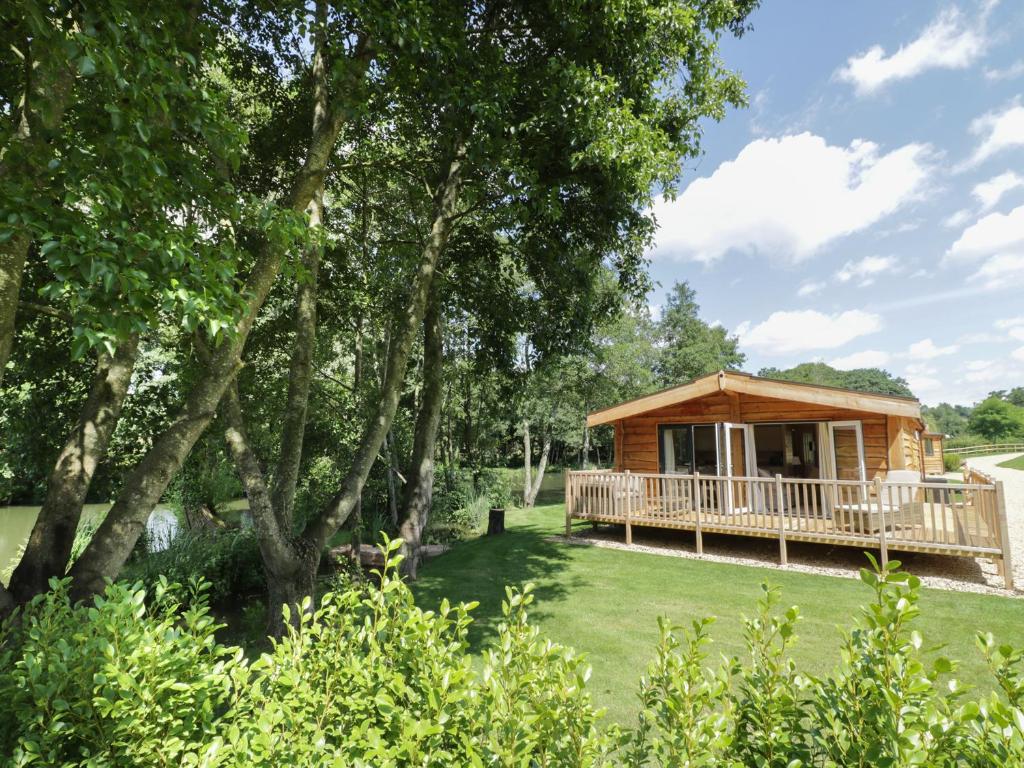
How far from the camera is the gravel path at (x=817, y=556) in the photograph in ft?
23.3

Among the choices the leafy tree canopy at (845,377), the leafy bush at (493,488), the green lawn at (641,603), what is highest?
the leafy tree canopy at (845,377)

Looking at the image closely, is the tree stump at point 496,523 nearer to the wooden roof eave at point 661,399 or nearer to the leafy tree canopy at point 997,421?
the wooden roof eave at point 661,399

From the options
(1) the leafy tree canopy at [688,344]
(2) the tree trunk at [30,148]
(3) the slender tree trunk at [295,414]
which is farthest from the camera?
(1) the leafy tree canopy at [688,344]

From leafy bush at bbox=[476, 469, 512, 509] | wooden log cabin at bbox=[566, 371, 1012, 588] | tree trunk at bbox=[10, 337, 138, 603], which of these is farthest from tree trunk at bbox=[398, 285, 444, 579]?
leafy bush at bbox=[476, 469, 512, 509]

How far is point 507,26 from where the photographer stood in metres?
6.67

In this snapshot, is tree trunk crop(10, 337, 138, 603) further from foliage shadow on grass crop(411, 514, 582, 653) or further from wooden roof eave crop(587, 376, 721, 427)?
wooden roof eave crop(587, 376, 721, 427)

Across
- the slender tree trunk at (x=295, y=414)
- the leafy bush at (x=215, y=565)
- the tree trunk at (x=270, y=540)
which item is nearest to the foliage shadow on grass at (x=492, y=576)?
the tree trunk at (x=270, y=540)

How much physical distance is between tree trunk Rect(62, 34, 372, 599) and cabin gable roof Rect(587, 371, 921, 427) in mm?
8775

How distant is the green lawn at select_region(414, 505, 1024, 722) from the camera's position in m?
4.78

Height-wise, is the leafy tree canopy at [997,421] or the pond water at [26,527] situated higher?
the leafy tree canopy at [997,421]

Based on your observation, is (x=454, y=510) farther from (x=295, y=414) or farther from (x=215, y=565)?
(x=295, y=414)

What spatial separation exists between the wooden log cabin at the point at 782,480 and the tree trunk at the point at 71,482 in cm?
867

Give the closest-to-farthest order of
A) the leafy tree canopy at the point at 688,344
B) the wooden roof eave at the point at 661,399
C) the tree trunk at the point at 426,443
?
the tree trunk at the point at 426,443, the wooden roof eave at the point at 661,399, the leafy tree canopy at the point at 688,344

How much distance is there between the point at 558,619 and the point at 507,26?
7.91 m
